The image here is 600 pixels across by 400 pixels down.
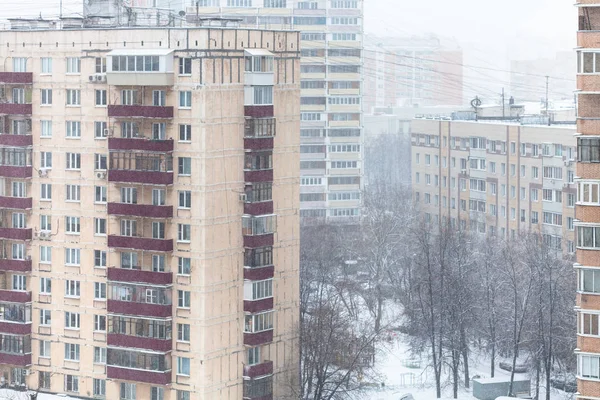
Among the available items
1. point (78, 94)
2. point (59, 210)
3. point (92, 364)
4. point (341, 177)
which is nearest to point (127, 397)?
point (92, 364)

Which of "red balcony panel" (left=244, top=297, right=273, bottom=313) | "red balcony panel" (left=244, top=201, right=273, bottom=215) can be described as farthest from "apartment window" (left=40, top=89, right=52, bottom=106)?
"red balcony panel" (left=244, top=297, right=273, bottom=313)

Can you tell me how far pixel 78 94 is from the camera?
110 feet

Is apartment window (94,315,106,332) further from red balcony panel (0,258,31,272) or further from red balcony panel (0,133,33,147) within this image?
red balcony panel (0,133,33,147)

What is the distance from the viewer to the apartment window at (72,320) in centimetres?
3378

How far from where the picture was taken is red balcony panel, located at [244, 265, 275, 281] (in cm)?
3253

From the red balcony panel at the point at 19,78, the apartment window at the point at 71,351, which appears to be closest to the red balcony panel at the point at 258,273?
the apartment window at the point at 71,351

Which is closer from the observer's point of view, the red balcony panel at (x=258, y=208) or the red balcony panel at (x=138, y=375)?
the red balcony panel at (x=138, y=375)

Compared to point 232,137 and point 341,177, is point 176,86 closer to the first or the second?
point 232,137

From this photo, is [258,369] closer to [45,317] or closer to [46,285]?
[45,317]

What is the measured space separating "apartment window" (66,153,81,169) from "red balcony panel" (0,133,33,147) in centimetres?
106

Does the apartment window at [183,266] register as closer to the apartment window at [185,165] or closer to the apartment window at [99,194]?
the apartment window at [185,165]

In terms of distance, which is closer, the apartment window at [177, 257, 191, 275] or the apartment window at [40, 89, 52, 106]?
the apartment window at [177, 257, 191, 275]

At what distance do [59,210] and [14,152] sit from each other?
1.78 metres

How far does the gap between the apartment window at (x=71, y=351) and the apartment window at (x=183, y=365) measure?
283cm
